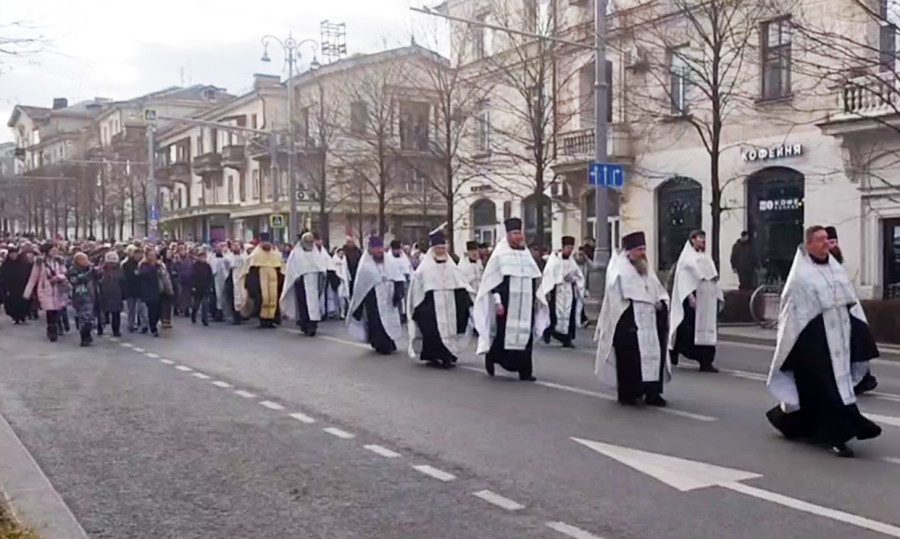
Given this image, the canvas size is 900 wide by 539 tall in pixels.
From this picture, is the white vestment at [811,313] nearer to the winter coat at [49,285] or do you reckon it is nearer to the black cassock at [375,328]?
Answer: the black cassock at [375,328]

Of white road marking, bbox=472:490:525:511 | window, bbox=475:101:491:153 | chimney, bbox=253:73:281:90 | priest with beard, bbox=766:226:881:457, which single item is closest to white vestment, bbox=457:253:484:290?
priest with beard, bbox=766:226:881:457

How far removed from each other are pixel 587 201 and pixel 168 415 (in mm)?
23610

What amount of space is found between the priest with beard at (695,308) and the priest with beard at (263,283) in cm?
1017

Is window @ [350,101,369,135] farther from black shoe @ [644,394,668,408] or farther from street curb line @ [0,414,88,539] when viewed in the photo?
street curb line @ [0,414,88,539]

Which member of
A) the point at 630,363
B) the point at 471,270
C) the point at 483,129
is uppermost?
the point at 483,129

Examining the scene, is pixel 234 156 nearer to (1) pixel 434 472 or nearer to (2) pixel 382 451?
(2) pixel 382 451

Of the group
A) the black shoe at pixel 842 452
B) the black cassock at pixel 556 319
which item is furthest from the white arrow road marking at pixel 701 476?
the black cassock at pixel 556 319

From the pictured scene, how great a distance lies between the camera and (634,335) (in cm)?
1046

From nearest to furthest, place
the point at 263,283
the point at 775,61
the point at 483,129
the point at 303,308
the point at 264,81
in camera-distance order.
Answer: the point at 303,308
the point at 263,283
the point at 775,61
the point at 483,129
the point at 264,81

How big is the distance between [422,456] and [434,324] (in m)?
6.07

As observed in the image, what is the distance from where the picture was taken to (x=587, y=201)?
3266 cm

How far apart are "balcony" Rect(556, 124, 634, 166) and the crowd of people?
7161 millimetres

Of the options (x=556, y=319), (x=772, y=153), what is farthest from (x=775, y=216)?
(x=556, y=319)

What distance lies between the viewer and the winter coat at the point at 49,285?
62.6 feet
